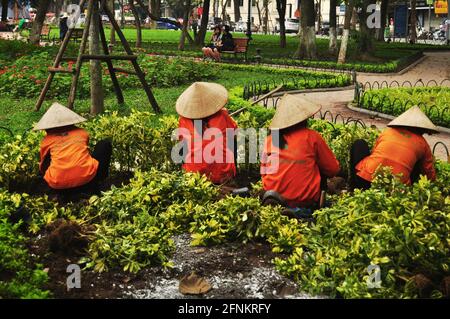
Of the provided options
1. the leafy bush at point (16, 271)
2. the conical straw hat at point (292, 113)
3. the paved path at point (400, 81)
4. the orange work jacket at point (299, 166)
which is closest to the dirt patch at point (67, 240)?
the leafy bush at point (16, 271)

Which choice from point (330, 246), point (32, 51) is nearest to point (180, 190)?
point (330, 246)

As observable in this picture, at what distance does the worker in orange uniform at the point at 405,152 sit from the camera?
6.57m

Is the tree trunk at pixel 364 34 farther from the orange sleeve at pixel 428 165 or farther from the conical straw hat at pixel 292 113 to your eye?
the conical straw hat at pixel 292 113

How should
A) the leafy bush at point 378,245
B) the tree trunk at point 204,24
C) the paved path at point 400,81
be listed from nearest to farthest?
the leafy bush at point 378,245
the paved path at point 400,81
the tree trunk at point 204,24

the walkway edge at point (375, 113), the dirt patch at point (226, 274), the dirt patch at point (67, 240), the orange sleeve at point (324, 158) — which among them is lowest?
the walkway edge at point (375, 113)

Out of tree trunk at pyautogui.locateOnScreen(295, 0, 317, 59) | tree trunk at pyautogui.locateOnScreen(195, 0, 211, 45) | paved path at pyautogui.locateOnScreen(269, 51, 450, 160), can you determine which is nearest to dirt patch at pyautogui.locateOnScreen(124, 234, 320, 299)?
paved path at pyautogui.locateOnScreen(269, 51, 450, 160)

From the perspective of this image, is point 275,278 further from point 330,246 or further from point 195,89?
point 195,89

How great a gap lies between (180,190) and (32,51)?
50.2 feet

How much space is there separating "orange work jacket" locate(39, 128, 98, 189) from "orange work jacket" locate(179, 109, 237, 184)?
0.98 metres

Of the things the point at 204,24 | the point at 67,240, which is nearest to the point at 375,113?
the point at 67,240

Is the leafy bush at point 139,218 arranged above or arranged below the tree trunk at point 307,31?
below

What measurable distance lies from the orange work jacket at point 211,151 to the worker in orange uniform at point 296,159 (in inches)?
36.0
